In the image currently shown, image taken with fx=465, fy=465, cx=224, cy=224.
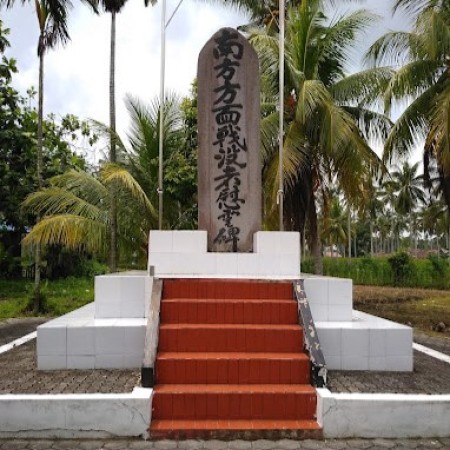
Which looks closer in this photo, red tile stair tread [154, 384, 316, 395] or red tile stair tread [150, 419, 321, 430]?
red tile stair tread [150, 419, 321, 430]

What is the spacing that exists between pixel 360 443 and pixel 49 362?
10.8 feet

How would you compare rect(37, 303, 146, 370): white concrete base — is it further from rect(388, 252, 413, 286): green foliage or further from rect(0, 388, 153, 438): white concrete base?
rect(388, 252, 413, 286): green foliage

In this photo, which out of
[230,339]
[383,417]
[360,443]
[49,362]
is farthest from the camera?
[49,362]

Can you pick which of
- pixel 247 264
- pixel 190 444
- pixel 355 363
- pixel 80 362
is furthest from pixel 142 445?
pixel 247 264

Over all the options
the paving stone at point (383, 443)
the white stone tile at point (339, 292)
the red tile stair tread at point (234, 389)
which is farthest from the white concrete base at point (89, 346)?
the paving stone at point (383, 443)

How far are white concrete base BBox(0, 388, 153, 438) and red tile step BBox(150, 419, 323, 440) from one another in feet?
0.60

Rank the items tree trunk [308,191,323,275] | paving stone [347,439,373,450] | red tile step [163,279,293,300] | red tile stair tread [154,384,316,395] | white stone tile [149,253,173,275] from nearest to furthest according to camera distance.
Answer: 1. paving stone [347,439,373,450]
2. red tile stair tread [154,384,316,395]
3. red tile step [163,279,293,300]
4. white stone tile [149,253,173,275]
5. tree trunk [308,191,323,275]

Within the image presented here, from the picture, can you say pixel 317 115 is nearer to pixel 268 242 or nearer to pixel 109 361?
pixel 268 242

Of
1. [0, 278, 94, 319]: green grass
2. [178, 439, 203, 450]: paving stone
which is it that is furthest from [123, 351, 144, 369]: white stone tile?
[0, 278, 94, 319]: green grass

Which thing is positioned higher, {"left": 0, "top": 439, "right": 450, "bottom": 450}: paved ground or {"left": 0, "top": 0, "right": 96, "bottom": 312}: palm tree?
{"left": 0, "top": 0, "right": 96, "bottom": 312}: palm tree

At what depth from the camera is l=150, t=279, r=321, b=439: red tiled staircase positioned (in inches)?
160

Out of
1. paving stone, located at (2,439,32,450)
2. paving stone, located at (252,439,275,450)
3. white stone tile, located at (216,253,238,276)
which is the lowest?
paving stone, located at (252,439,275,450)

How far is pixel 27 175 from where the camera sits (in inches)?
596

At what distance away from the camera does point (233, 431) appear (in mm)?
3928
